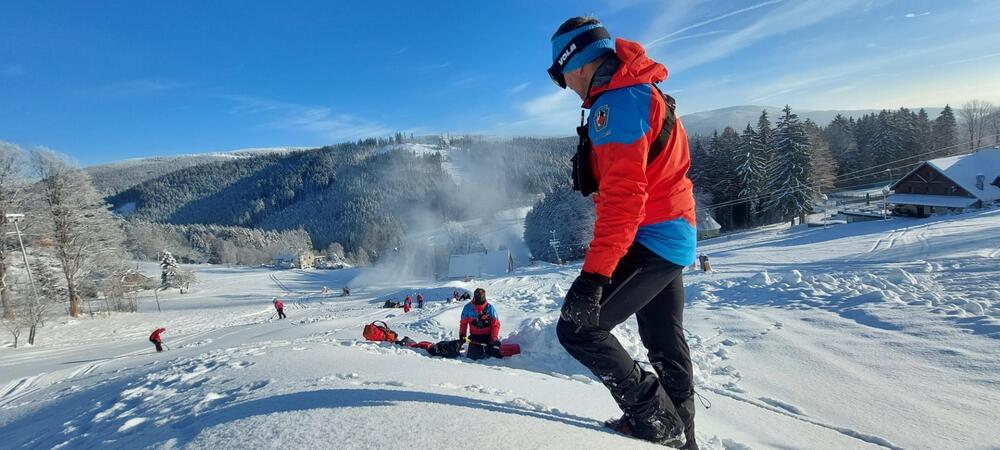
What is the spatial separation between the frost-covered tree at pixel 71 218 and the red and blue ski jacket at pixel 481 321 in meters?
30.9

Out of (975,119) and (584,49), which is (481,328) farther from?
(975,119)

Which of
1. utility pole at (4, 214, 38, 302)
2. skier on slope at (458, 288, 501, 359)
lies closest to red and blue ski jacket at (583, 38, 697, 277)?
skier on slope at (458, 288, 501, 359)

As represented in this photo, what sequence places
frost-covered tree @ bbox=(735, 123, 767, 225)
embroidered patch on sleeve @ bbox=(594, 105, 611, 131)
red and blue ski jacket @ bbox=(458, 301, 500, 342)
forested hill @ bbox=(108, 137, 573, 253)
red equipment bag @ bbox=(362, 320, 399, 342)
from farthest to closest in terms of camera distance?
forested hill @ bbox=(108, 137, 573, 253), frost-covered tree @ bbox=(735, 123, 767, 225), red equipment bag @ bbox=(362, 320, 399, 342), red and blue ski jacket @ bbox=(458, 301, 500, 342), embroidered patch on sleeve @ bbox=(594, 105, 611, 131)

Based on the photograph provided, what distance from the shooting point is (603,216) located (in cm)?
226

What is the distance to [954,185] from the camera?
36969 millimetres

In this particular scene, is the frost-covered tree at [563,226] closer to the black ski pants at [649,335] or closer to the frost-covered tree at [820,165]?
the frost-covered tree at [820,165]

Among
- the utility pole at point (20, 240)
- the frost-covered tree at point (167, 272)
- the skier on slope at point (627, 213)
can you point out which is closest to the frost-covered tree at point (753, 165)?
the skier on slope at point (627, 213)

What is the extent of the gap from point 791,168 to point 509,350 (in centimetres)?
4374

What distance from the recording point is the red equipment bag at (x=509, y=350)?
679 cm

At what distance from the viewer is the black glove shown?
2346 millimetres

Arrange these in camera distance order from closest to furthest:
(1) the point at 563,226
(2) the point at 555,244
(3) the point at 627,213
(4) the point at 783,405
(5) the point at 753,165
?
1. (3) the point at 627,213
2. (4) the point at 783,405
3. (5) the point at 753,165
4. (2) the point at 555,244
5. (1) the point at 563,226

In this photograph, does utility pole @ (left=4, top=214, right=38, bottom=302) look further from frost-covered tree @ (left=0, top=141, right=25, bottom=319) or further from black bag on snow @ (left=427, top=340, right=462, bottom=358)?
black bag on snow @ (left=427, top=340, right=462, bottom=358)

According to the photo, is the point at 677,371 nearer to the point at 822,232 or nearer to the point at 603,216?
the point at 603,216

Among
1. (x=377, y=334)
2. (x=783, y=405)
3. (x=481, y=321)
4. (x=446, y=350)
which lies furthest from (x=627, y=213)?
(x=377, y=334)
